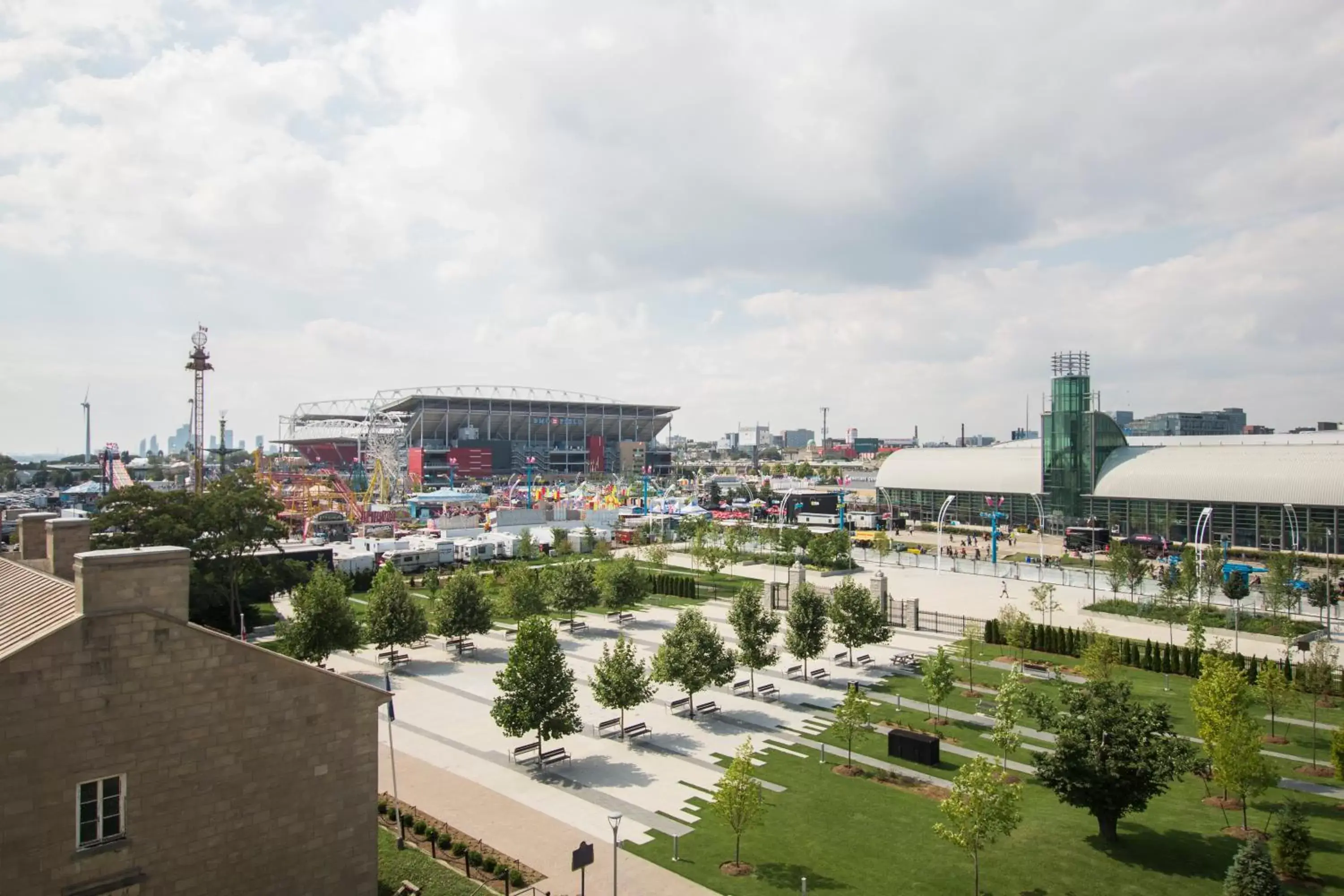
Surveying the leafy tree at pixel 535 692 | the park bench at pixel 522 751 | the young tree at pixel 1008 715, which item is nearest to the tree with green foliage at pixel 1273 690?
the young tree at pixel 1008 715

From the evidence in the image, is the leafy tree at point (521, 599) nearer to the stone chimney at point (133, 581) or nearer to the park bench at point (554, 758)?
the park bench at point (554, 758)

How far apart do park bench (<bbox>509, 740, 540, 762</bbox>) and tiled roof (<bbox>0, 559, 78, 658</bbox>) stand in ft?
44.6

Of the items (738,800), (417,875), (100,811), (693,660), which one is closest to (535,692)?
(693,660)

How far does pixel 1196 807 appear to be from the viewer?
21.9m

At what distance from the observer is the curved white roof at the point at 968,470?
91.6 meters

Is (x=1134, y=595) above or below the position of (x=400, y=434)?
below

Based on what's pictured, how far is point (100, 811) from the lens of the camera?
12.9 metres

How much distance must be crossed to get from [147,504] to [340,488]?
2416 inches

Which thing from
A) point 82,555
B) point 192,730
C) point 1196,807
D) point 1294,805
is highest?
point 82,555

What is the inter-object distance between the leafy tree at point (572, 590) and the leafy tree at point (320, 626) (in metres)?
13.7

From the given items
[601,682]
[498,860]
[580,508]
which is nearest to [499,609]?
[601,682]

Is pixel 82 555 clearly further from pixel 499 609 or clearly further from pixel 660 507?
pixel 660 507

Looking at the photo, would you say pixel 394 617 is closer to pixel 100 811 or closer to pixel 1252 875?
pixel 100 811

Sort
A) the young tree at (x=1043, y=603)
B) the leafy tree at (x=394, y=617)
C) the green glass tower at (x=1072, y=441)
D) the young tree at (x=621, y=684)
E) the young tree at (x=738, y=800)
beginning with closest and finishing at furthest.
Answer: the young tree at (x=738, y=800)
the young tree at (x=621, y=684)
the leafy tree at (x=394, y=617)
the young tree at (x=1043, y=603)
the green glass tower at (x=1072, y=441)
